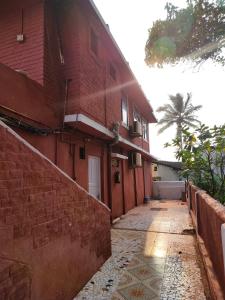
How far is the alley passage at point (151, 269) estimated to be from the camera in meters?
3.71

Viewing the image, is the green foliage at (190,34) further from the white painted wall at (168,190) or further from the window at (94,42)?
the white painted wall at (168,190)

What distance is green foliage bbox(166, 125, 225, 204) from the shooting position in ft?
19.7

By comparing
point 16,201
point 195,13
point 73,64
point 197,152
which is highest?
point 195,13

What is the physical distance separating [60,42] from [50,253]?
19.6ft

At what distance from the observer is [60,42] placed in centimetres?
682

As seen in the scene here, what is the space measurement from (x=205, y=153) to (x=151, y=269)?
3.85 metres

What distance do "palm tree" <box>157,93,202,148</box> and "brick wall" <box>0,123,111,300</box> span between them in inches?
1175

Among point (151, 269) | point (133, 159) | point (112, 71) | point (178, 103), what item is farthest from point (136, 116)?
point (178, 103)

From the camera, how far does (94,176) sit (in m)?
8.08

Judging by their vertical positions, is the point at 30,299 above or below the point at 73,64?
below

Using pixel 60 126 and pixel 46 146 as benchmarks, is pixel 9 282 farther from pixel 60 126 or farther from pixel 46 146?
pixel 60 126

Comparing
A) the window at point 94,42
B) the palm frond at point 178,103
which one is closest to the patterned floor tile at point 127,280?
the window at point 94,42

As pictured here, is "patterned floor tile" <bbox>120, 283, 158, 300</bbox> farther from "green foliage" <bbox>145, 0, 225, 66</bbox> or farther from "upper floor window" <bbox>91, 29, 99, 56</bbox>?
"green foliage" <bbox>145, 0, 225, 66</bbox>

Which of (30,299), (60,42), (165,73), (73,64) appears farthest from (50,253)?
(165,73)
